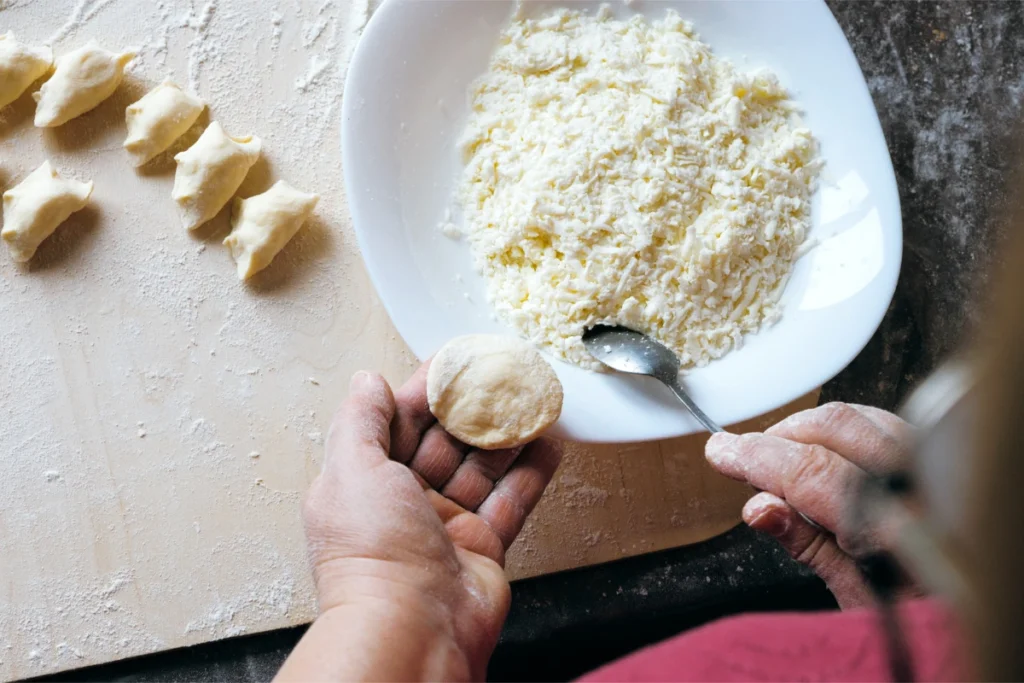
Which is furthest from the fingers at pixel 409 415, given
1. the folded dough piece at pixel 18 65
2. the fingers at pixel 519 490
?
the folded dough piece at pixel 18 65

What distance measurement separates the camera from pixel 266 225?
4.00ft

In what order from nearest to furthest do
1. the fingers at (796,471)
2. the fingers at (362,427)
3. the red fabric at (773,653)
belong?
the red fabric at (773,653), the fingers at (796,471), the fingers at (362,427)

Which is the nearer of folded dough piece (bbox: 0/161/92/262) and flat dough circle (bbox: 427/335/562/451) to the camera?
flat dough circle (bbox: 427/335/562/451)

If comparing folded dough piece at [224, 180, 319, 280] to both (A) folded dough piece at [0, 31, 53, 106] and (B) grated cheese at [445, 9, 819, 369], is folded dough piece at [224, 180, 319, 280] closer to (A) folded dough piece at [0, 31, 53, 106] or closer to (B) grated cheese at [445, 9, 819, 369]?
(B) grated cheese at [445, 9, 819, 369]

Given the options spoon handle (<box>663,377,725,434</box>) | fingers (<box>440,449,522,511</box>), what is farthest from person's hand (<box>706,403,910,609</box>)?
fingers (<box>440,449,522,511</box>)

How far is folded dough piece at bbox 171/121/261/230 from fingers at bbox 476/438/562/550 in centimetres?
66

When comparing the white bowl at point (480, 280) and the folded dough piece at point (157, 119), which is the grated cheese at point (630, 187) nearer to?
the white bowl at point (480, 280)

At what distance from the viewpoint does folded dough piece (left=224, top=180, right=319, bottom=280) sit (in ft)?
4.00

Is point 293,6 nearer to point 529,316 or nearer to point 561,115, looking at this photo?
point 561,115

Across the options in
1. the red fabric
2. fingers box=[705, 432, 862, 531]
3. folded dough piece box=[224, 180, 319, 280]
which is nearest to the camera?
the red fabric

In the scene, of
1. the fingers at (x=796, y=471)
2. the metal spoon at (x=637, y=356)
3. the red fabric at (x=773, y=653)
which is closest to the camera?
the red fabric at (x=773, y=653)

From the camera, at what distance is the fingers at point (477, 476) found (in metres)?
1.10

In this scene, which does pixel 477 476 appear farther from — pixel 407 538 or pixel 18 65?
pixel 18 65

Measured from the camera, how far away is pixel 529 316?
3.73 feet
